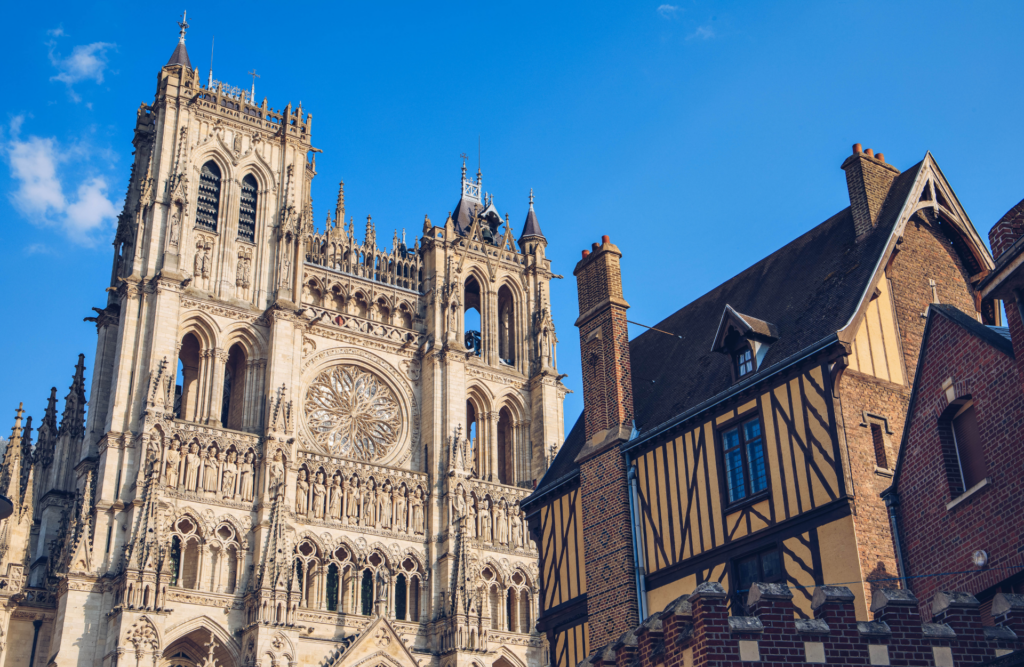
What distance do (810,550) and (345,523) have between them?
22.9 m

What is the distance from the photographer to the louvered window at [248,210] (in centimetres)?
3862

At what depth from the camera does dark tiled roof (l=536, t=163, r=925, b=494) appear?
1648 cm

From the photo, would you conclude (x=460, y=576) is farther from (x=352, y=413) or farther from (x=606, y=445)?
(x=606, y=445)

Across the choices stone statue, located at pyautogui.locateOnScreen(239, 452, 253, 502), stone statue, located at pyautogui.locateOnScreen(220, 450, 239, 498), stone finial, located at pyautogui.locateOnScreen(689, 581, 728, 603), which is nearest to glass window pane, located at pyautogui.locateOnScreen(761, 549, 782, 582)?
stone finial, located at pyautogui.locateOnScreen(689, 581, 728, 603)

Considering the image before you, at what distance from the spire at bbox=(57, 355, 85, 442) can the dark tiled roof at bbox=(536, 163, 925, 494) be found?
2377cm

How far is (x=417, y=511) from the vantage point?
121 ft

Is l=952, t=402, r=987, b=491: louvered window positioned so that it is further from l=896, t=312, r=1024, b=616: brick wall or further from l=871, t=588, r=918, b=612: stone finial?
l=871, t=588, r=918, b=612: stone finial

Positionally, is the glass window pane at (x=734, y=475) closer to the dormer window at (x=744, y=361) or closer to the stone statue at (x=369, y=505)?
the dormer window at (x=744, y=361)

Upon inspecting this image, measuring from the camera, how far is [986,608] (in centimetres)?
1206

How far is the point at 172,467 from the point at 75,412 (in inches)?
339

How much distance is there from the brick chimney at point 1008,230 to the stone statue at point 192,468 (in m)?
26.2

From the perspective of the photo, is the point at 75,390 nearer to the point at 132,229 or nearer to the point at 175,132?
the point at 132,229

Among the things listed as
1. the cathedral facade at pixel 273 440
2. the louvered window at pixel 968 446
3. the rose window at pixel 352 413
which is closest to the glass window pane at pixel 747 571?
the louvered window at pixel 968 446

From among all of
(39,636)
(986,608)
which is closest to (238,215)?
(39,636)
